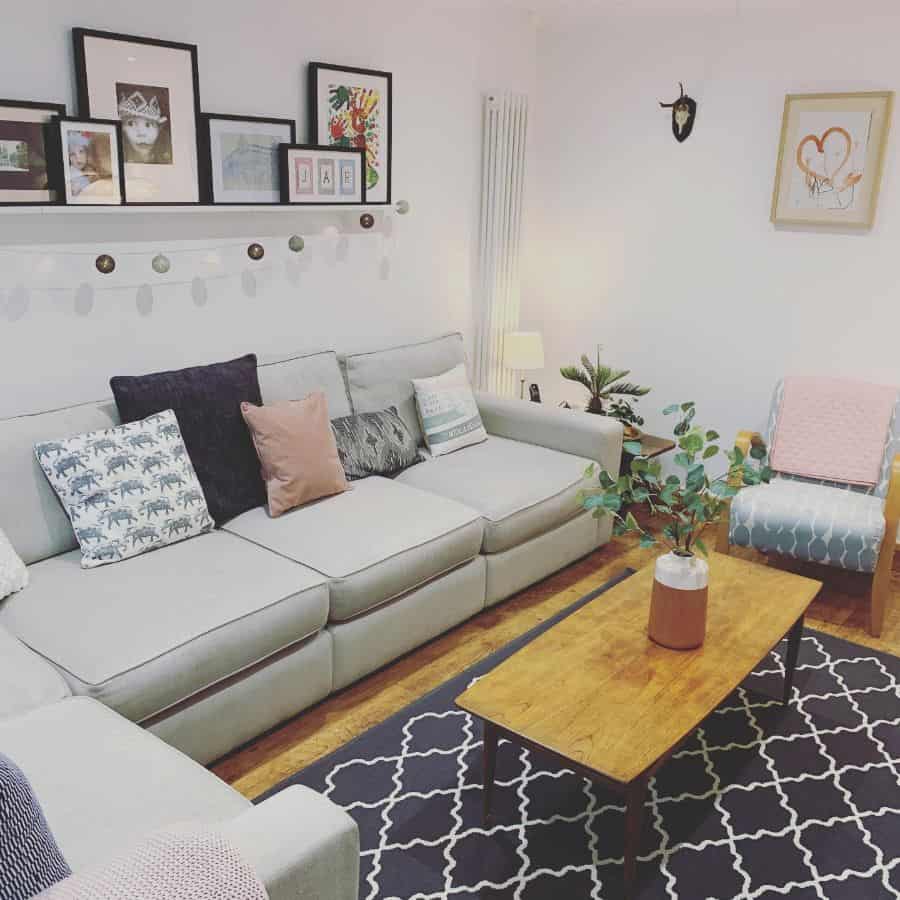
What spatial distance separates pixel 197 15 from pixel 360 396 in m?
1.48

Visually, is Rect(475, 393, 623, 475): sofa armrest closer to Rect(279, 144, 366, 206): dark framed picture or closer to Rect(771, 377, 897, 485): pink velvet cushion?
Rect(771, 377, 897, 485): pink velvet cushion

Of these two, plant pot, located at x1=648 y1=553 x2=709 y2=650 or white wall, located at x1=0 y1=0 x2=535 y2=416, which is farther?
white wall, located at x1=0 y1=0 x2=535 y2=416

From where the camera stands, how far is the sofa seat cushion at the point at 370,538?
9.11 feet

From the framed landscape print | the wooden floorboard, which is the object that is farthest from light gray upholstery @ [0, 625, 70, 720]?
the framed landscape print

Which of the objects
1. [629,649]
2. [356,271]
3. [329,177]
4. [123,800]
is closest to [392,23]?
[329,177]

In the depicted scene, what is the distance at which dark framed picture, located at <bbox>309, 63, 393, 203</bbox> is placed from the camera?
11.6 ft

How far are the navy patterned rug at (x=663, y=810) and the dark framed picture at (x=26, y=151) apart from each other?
188cm

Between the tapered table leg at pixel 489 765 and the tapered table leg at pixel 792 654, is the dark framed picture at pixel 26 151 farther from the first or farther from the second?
the tapered table leg at pixel 792 654

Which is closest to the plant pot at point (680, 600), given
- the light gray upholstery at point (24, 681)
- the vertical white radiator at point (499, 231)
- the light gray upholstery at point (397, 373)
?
the light gray upholstery at point (24, 681)

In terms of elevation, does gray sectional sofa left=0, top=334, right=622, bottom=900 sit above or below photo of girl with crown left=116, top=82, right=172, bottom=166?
below

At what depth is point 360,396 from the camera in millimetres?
3697

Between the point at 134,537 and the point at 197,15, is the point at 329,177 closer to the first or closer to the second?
the point at 197,15

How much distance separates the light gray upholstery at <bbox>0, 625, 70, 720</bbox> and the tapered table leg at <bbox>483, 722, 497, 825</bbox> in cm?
99

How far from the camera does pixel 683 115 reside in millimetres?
4195
